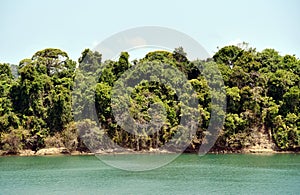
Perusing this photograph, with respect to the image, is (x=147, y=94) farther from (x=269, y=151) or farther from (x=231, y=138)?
(x=269, y=151)

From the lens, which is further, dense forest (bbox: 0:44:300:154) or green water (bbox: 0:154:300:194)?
dense forest (bbox: 0:44:300:154)

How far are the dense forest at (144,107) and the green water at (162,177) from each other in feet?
14.2

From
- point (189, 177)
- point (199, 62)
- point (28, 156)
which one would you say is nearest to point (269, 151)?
point (199, 62)

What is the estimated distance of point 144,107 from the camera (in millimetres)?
32344

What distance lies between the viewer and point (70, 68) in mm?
35688

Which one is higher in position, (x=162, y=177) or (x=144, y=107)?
(x=144, y=107)

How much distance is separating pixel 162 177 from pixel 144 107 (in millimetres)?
12497

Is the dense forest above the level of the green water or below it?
above

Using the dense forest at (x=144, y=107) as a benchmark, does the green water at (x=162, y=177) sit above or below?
below

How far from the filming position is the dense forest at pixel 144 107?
31.8 meters

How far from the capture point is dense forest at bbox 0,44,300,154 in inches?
1251

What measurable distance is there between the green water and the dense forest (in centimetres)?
434

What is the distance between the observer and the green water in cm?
1709

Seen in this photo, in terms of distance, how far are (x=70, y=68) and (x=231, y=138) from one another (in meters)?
12.9
